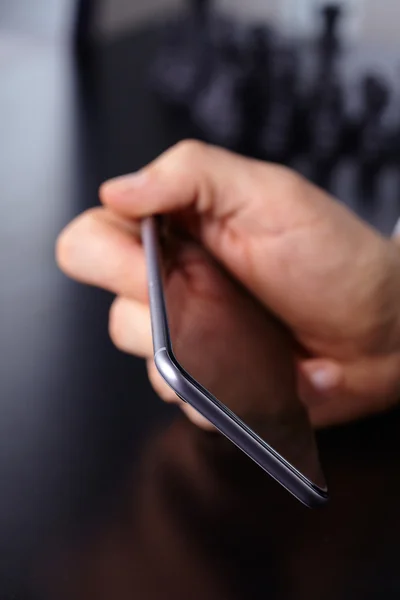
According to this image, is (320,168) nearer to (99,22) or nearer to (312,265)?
(312,265)

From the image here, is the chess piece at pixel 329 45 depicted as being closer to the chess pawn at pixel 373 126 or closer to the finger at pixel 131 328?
the chess pawn at pixel 373 126

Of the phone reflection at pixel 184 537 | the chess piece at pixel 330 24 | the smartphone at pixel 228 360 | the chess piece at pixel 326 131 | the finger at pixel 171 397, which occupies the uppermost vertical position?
the chess piece at pixel 330 24

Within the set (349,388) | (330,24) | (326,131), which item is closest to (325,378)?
(349,388)

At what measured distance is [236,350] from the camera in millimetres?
242

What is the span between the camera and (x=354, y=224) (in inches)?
12.3

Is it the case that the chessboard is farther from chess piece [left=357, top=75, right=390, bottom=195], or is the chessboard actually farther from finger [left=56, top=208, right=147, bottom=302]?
finger [left=56, top=208, right=147, bottom=302]

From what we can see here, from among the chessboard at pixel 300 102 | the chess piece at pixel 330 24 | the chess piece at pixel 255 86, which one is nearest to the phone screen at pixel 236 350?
the chessboard at pixel 300 102

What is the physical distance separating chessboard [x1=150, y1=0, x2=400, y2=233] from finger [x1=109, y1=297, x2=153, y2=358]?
20cm

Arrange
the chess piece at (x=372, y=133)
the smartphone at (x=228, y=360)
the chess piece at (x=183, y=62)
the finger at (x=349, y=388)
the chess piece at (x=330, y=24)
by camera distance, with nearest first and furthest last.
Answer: the smartphone at (x=228, y=360)
the finger at (x=349, y=388)
the chess piece at (x=372, y=133)
the chess piece at (x=183, y=62)
the chess piece at (x=330, y=24)

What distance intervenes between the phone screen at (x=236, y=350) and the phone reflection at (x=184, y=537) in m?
0.03

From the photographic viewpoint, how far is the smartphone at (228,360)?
172 millimetres

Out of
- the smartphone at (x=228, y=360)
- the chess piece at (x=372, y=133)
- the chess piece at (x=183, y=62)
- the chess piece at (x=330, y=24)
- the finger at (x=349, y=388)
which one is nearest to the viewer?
the smartphone at (x=228, y=360)

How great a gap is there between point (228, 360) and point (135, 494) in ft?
0.16

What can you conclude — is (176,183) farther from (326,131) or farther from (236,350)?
(326,131)
